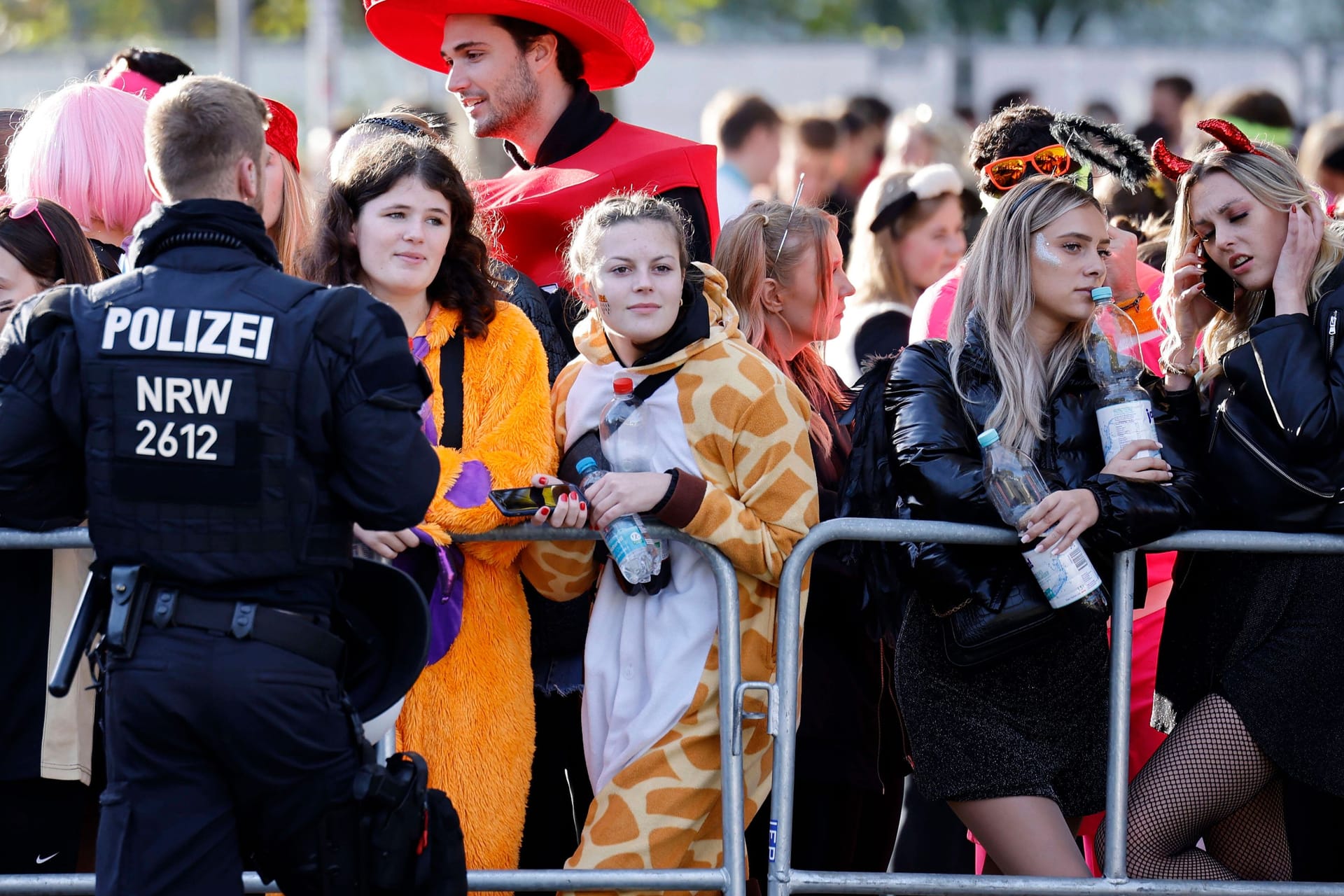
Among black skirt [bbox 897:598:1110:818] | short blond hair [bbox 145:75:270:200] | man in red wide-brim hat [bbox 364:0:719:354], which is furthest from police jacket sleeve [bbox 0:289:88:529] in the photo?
black skirt [bbox 897:598:1110:818]

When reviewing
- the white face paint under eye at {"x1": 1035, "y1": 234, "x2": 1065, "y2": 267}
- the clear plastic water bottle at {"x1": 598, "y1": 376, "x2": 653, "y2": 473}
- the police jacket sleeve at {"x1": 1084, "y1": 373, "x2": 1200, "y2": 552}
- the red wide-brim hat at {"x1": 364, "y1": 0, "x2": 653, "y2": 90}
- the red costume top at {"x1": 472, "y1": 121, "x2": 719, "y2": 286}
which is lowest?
the police jacket sleeve at {"x1": 1084, "y1": 373, "x2": 1200, "y2": 552}

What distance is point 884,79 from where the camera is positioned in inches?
664

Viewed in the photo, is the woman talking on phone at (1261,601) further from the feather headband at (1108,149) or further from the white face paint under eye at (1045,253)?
the white face paint under eye at (1045,253)

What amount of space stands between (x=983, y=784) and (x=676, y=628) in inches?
31.1

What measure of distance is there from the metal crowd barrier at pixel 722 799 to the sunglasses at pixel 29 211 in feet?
2.61

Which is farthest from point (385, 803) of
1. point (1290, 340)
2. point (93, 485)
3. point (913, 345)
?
point (1290, 340)

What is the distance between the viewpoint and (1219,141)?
13.6 feet

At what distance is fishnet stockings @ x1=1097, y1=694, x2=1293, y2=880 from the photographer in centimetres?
381

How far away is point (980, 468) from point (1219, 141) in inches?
Answer: 44.5

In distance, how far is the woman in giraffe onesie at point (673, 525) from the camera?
370cm

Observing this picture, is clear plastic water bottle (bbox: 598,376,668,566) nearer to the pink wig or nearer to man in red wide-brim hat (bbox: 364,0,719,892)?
man in red wide-brim hat (bbox: 364,0,719,892)

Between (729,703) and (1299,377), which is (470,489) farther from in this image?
(1299,377)

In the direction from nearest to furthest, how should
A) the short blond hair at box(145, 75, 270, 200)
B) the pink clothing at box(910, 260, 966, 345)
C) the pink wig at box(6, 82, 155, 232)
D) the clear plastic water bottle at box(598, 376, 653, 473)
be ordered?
the short blond hair at box(145, 75, 270, 200) → the clear plastic water bottle at box(598, 376, 653, 473) → the pink wig at box(6, 82, 155, 232) → the pink clothing at box(910, 260, 966, 345)

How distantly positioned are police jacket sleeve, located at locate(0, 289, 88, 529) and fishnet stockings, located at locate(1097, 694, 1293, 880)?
97.1 inches
